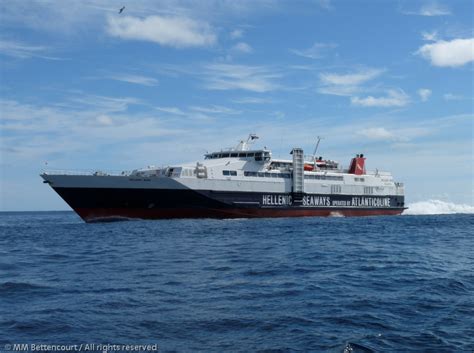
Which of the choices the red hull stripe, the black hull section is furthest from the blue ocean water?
the red hull stripe

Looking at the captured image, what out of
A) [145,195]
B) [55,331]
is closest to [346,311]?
[55,331]

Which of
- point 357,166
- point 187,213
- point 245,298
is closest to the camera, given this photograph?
point 245,298

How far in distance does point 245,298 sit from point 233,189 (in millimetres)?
36612

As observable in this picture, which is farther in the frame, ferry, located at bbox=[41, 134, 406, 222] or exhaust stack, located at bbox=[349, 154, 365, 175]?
exhaust stack, located at bbox=[349, 154, 365, 175]

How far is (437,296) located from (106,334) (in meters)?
8.47

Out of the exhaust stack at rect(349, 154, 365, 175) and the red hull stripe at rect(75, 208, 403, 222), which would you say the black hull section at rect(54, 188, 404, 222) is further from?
the exhaust stack at rect(349, 154, 365, 175)

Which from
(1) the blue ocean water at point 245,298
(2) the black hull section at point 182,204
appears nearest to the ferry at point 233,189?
(2) the black hull section at point 182,204

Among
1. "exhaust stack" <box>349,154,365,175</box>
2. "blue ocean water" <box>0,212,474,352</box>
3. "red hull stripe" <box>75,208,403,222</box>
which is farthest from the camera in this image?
"exhaust stack" <box>349,154,365,175</box>

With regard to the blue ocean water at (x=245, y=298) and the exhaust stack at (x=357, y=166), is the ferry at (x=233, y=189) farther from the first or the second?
the blue ocean water at (x=245, y=298)

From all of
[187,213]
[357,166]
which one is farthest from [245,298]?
[357,166]

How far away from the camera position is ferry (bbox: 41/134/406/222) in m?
A: 42.8

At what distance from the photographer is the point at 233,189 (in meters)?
49.1

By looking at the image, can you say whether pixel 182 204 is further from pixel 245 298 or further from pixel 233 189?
pixel 245 298

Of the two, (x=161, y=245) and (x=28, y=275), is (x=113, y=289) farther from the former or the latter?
(x=161, y=245)
